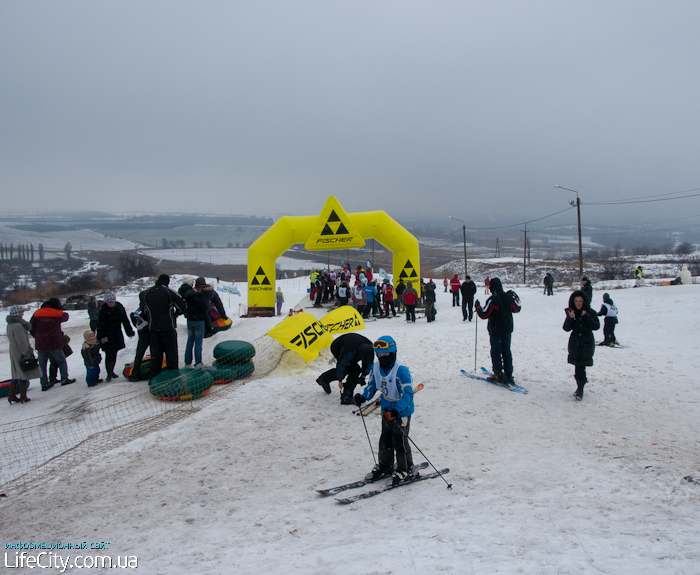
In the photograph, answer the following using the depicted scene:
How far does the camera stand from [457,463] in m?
4.98

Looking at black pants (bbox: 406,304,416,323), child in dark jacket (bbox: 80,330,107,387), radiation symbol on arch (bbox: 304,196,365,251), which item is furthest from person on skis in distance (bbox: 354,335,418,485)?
radiation symbol on arch (bbox: 304,196,365,251)

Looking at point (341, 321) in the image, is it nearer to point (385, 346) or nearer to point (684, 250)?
point (385, 346)

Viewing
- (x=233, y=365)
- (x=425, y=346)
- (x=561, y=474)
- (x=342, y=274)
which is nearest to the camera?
(x=561, y=474)

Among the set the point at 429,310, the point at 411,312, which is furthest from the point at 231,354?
the point at 429,310

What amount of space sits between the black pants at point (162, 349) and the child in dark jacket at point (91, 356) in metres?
1.39

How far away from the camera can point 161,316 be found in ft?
26.5

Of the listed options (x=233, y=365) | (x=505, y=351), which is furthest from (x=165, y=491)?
(x=505, y=351)

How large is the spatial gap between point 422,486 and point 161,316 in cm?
591

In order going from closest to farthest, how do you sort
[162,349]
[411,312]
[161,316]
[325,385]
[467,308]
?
1. [325,385]
2. [161,316]
3. [162,349]
4. [411,312]
5. [467,308]

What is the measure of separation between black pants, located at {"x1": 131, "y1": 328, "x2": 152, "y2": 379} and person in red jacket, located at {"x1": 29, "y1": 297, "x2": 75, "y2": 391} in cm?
162

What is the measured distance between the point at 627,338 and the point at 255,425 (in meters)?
10.6

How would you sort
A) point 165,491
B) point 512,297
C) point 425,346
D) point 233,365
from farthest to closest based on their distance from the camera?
point 425,346, point 233,365, point 512,297, point 165,491

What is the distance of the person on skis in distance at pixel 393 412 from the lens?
448cm

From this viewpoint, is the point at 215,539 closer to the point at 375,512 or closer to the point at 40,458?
the point at 375,512
